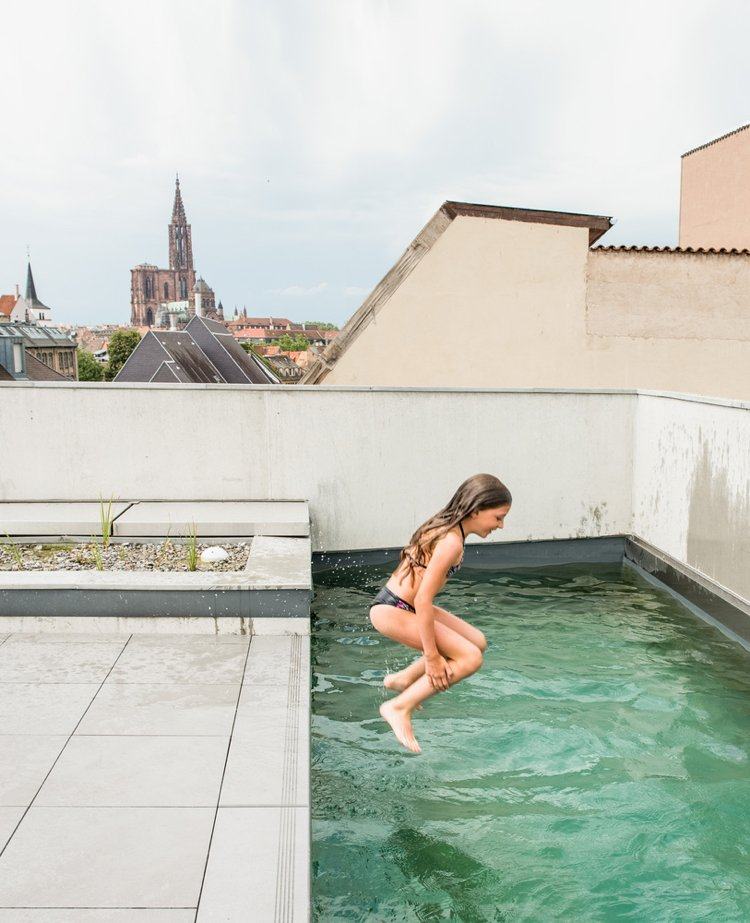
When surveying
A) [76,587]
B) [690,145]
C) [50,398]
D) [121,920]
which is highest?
[690,145]

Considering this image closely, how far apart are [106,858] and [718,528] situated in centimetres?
607

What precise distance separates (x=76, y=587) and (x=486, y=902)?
142 inches

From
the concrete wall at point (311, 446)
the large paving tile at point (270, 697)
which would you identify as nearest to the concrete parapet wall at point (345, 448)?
the concrete wall at point (311, 446)

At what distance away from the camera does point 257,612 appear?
5.86m

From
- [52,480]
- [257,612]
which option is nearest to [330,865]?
[257,612]

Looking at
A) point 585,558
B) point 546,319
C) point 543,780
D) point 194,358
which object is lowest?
point 543,780

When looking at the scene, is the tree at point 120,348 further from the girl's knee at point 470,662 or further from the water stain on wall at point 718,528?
the girl's knee at point 470,662

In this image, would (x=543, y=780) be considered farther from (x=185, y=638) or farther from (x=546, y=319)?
(x=546, y=319)

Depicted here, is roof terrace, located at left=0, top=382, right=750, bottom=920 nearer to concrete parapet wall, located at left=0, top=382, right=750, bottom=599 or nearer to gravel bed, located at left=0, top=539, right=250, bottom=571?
concrete parapet wall, located at left=0, top=382, right=750, bottom=599

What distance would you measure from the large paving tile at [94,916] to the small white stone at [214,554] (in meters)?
4.05

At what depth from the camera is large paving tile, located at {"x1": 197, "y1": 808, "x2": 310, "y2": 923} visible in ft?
9.39

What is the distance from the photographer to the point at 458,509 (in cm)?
412

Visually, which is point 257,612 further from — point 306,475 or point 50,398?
point 50,398

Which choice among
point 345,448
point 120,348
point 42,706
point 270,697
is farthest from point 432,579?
point 120,348
